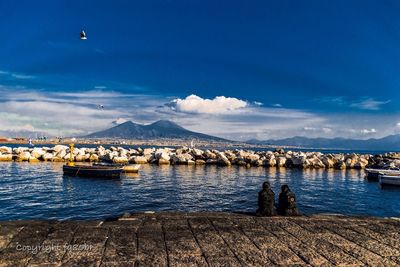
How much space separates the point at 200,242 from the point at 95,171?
89.8ft

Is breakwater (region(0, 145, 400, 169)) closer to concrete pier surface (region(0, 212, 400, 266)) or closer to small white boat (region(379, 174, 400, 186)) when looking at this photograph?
small white boat (region(379, 174, 400, 186))

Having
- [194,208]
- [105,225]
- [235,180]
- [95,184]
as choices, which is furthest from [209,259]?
[235,180]

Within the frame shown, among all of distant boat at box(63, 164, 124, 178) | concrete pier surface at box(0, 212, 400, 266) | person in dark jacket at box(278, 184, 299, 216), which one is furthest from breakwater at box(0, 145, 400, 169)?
concrete pier surface at box(0, 212, 400, 266)

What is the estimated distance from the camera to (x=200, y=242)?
6582mm

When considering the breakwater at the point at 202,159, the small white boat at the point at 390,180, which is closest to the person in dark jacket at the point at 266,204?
the small white boat at the point at 390,180

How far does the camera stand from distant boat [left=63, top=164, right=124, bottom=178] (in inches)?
1223

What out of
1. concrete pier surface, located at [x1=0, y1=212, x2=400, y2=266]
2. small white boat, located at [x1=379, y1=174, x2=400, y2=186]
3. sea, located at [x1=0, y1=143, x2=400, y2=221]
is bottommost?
sea, located at [x1=0, y1=143, x2=400, y2=221]

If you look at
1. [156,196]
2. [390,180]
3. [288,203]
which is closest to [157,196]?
[156,196]

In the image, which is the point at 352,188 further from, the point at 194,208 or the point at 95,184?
the point at 95,184

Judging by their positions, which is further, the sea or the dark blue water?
the dark blue water

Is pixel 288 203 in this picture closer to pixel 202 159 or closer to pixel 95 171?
pixel 95 171

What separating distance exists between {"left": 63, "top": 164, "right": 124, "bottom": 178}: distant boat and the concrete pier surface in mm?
23421

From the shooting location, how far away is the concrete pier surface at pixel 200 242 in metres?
5.58

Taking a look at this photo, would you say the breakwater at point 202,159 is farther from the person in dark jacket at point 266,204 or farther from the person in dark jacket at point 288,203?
the person in dark jacket at point 266,204
